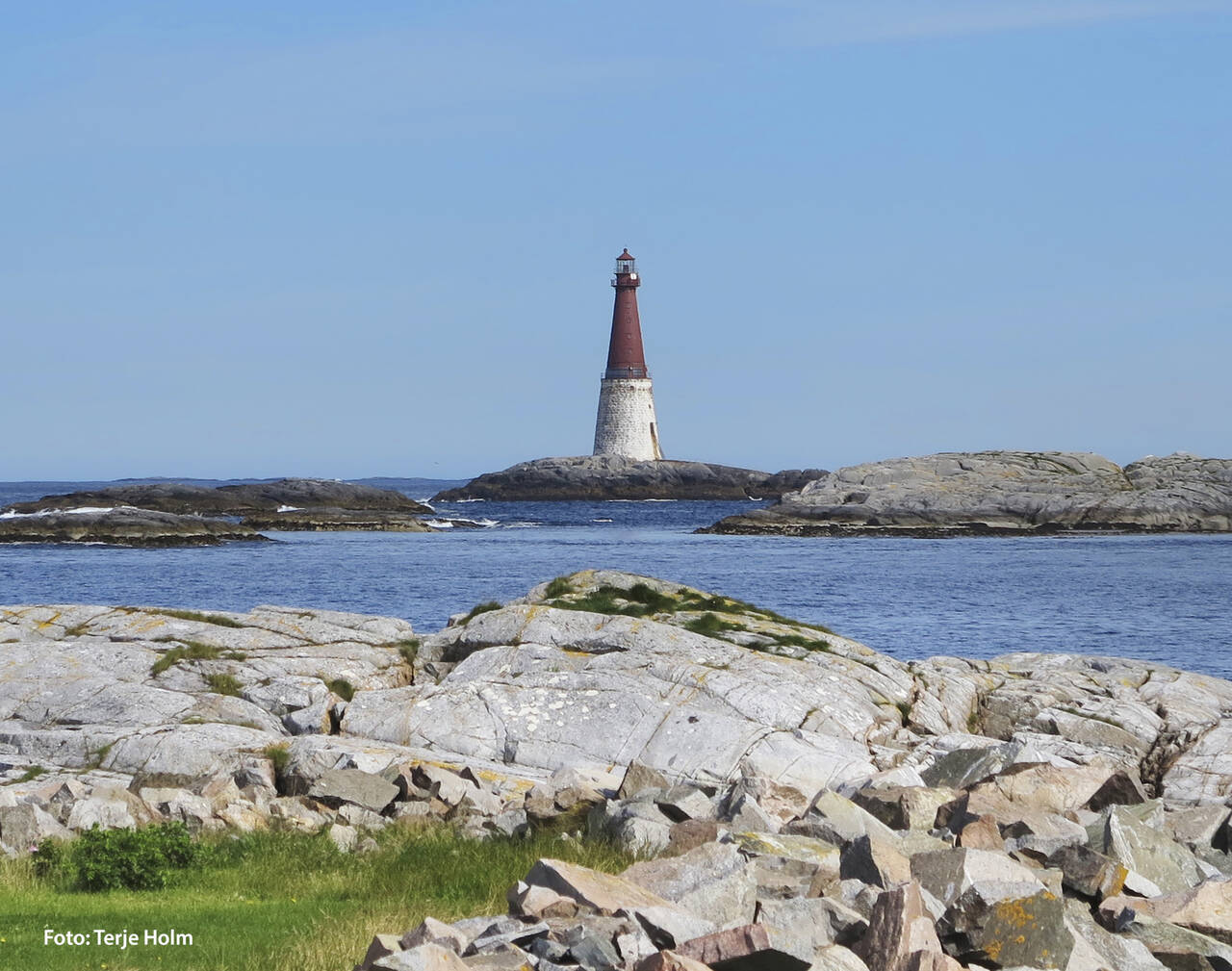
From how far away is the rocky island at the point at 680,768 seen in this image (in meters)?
8.53

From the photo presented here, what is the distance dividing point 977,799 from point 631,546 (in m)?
70.3

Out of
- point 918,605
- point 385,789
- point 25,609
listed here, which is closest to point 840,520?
point 918,605

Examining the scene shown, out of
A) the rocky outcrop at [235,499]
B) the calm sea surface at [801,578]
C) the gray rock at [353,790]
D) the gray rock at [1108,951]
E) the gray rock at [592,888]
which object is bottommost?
the calm sea surface at [801,578]

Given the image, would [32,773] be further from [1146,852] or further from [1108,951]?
[1108,951]

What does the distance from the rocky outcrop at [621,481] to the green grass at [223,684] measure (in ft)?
381

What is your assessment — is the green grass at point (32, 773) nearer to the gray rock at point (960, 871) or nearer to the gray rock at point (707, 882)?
the gray rock at point (707, 882)

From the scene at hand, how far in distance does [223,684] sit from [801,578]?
41.2m

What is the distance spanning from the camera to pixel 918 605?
48250 millimetres

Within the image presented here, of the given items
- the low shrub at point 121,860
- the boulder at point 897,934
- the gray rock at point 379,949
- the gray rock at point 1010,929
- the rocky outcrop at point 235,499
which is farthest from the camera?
the rocky outcrop at point 235,499

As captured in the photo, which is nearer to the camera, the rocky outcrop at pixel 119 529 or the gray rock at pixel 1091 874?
the gray rock at pixel 1091 874

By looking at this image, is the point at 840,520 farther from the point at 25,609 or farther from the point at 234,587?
the point at 25,609

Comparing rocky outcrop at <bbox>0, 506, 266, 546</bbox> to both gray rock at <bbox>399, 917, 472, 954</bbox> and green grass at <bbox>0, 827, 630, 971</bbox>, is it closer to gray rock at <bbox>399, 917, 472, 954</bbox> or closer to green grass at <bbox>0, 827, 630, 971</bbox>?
green grass at <bbox>0, 827, 630, 971</bbox>

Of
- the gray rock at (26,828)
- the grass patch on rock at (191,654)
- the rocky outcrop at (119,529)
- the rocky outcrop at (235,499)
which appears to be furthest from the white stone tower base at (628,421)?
the gray rock at (26,828)

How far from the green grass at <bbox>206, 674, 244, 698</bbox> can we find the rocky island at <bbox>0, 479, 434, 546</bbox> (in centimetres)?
6141
